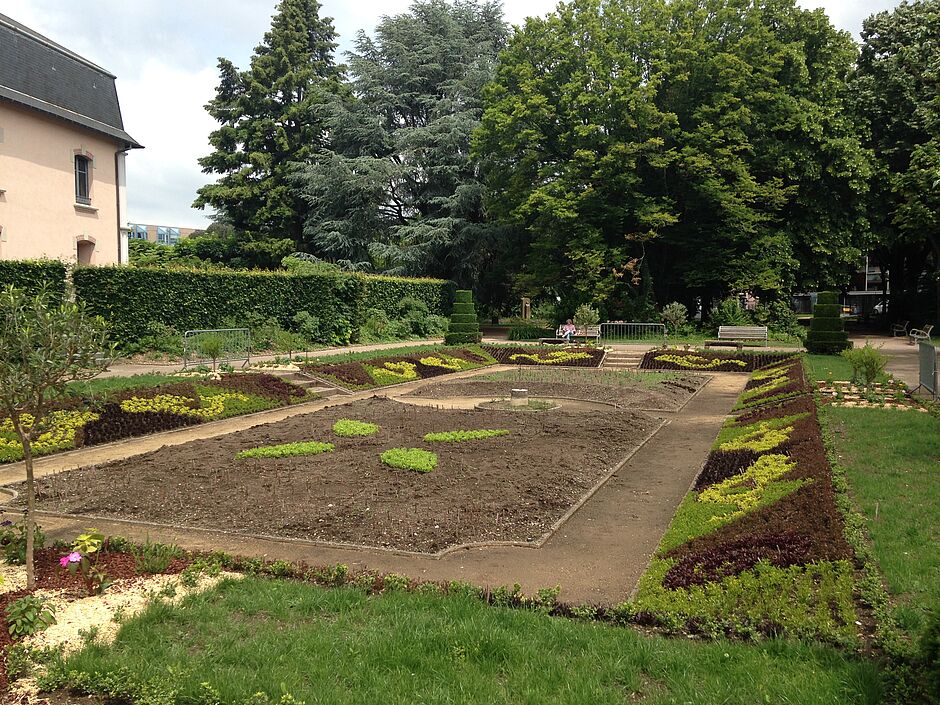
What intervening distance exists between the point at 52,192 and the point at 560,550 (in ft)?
84.3

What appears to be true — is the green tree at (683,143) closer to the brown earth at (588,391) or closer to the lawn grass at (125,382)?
the brown earth at (588,391)

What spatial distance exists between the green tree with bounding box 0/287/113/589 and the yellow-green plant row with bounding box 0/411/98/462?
503cm

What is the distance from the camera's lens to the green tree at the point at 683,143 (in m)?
32.6

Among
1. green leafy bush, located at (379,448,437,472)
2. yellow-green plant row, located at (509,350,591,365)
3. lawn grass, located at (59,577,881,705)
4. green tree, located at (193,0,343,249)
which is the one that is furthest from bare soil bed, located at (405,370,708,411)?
green tree, located at (193,0,343,249)

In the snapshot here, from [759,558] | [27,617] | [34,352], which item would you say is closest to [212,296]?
[34,352]

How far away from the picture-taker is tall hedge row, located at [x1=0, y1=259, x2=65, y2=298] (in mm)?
18359

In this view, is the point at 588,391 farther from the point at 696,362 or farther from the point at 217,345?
the point at 217,345

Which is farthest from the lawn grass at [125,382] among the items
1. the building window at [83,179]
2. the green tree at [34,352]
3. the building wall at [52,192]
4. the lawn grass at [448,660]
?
the building window at [83,179]

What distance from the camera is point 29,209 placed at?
24125 millimetres

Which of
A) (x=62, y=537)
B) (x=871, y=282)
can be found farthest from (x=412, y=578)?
(x=871, y=282)

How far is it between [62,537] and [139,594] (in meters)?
2.17

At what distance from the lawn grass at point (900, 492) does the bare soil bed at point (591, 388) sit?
4891 millimetres

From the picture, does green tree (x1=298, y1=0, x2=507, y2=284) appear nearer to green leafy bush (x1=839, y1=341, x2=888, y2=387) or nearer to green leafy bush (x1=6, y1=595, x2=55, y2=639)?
green leafy bush (x1=839, y1=341, x2=888, y2=387)

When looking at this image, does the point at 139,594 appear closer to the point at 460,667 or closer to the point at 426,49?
the point at 460,667
